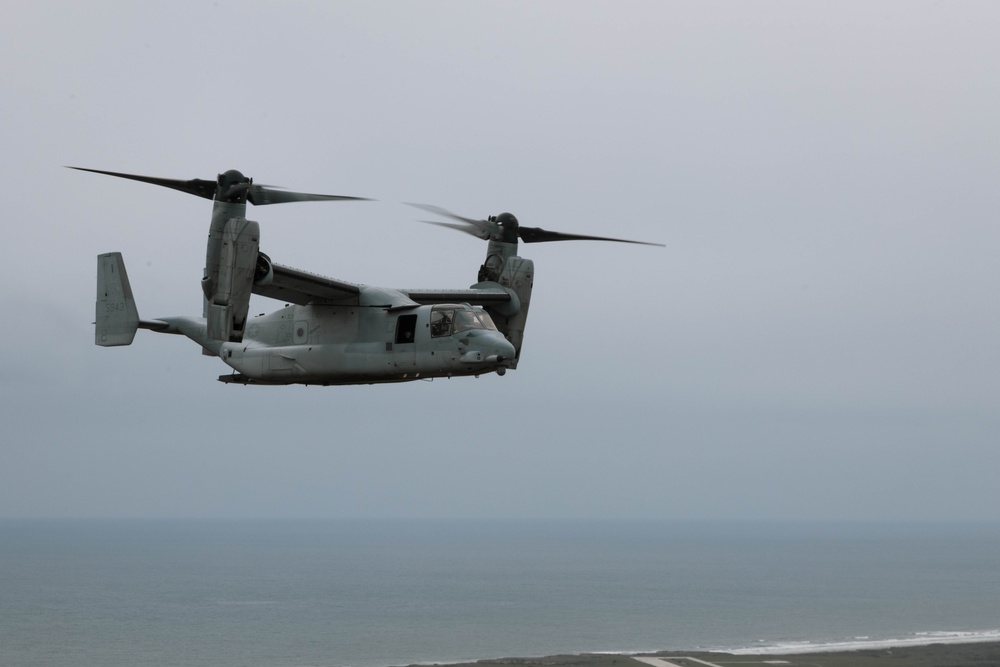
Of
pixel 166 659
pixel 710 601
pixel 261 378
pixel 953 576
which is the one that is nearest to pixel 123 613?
pixel 166 659

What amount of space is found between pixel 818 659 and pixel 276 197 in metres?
57.8

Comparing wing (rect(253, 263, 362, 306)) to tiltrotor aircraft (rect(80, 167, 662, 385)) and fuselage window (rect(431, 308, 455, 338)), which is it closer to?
tiltrotor aircraft (rect(80, 167, 662, 385))

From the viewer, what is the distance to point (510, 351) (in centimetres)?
2617

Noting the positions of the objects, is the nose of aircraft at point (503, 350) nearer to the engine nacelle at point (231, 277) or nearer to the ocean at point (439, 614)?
the engine nacelle at point (231, 277)

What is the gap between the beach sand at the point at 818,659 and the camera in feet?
214

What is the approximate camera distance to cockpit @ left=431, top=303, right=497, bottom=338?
26.7 metres

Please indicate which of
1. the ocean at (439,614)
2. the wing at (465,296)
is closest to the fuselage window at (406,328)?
the wing at (465,296)

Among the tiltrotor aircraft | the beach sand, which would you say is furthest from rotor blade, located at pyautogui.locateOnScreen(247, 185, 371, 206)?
the beach sand

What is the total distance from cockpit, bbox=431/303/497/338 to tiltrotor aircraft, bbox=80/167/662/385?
29 mm

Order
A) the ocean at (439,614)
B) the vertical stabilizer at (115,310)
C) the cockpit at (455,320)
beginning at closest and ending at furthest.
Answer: the cockpit at (455,320), the vertical stabilizer at (115,310), the ocean at (439,614)

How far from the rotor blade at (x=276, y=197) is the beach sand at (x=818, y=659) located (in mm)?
42439

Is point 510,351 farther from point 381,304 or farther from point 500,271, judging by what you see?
point 500,271

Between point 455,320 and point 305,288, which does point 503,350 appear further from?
point 305,288

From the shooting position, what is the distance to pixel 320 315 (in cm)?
2923
